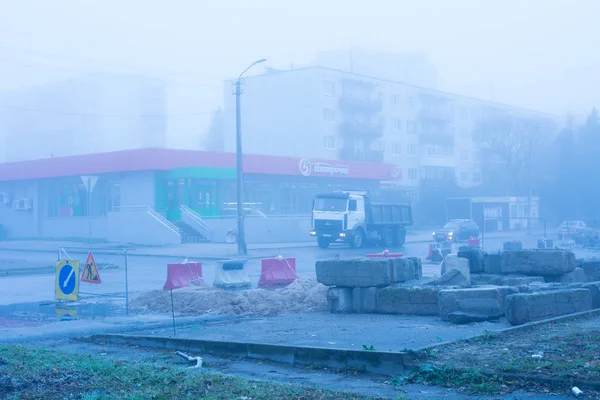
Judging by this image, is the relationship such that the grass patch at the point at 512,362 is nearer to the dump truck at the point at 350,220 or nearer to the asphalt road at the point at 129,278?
the asphalt road at the point at 129,278

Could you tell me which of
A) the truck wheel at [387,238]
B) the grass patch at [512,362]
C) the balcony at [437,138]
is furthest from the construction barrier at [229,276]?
the balcony at [437,138]

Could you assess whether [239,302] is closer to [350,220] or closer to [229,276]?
[229,276]

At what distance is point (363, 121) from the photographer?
240 ft

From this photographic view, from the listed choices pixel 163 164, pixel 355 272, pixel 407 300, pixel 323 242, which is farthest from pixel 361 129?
pixel 407 300

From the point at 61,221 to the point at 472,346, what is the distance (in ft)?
163

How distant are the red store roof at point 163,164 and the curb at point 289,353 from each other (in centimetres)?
3777

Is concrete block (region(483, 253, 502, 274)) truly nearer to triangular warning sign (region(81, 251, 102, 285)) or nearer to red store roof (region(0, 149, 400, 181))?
triangular warning sign (region(81, 251, 102, 285))

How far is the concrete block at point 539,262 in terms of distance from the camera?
14.4m

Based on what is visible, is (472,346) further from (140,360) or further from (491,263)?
(491,263)

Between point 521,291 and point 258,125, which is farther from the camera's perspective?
point 258,125

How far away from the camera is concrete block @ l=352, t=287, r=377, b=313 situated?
44.1 ft

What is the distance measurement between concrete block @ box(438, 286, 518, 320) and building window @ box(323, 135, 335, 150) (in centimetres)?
5702

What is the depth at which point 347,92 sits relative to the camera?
7131 cm

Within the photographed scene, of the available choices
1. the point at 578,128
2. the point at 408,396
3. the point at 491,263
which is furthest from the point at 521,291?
the point at 578,128
